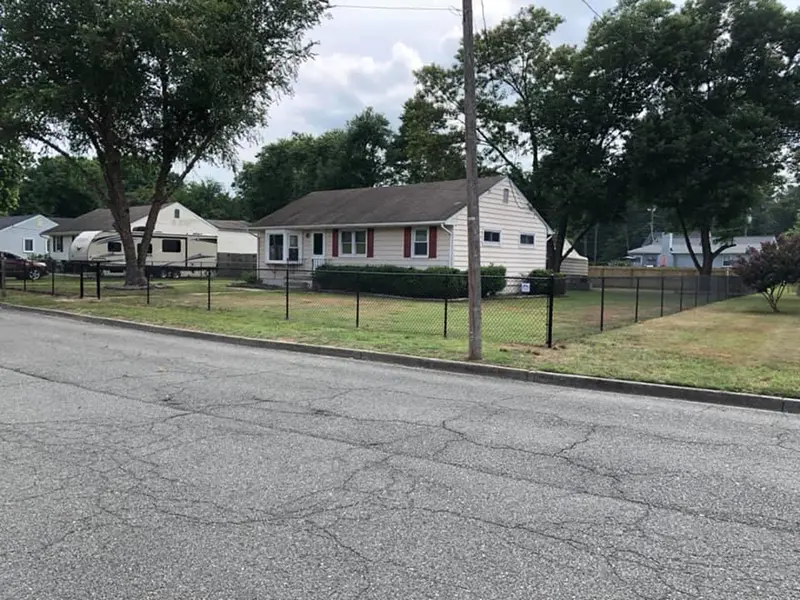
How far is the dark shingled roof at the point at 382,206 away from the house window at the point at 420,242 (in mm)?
629

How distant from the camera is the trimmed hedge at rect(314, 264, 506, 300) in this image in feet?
74.5

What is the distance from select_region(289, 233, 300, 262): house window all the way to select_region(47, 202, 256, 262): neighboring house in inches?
548

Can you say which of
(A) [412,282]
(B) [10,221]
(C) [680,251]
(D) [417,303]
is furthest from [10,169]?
(C) [680,251]

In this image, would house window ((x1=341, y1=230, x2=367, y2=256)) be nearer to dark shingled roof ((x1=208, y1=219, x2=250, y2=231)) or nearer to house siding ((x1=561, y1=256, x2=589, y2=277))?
house siding ((x1=561, y1=256, x2=589, y2=277))

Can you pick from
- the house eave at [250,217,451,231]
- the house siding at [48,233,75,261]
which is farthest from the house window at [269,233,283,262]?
the house siding at [48,233,75,261]

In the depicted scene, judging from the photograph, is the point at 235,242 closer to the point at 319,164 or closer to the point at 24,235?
the point at 319,164

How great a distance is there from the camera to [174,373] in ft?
28.8

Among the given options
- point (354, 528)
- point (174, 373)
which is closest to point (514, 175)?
point (174, 373)

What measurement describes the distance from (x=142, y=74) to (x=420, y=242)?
474 inches

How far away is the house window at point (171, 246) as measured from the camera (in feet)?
130

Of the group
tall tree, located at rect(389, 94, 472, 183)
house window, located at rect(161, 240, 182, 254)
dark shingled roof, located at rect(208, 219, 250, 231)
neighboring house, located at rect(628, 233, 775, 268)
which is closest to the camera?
tall tree, located at rect(389, 94, 472, 183)

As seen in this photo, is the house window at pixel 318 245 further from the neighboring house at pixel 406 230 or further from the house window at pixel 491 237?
the house window at pixel 491 237

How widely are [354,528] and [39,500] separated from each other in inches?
82.5

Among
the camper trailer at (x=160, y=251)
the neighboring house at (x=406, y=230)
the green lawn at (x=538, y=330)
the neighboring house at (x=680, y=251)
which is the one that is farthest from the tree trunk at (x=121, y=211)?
the neighboring house at (x=680, y=251)
